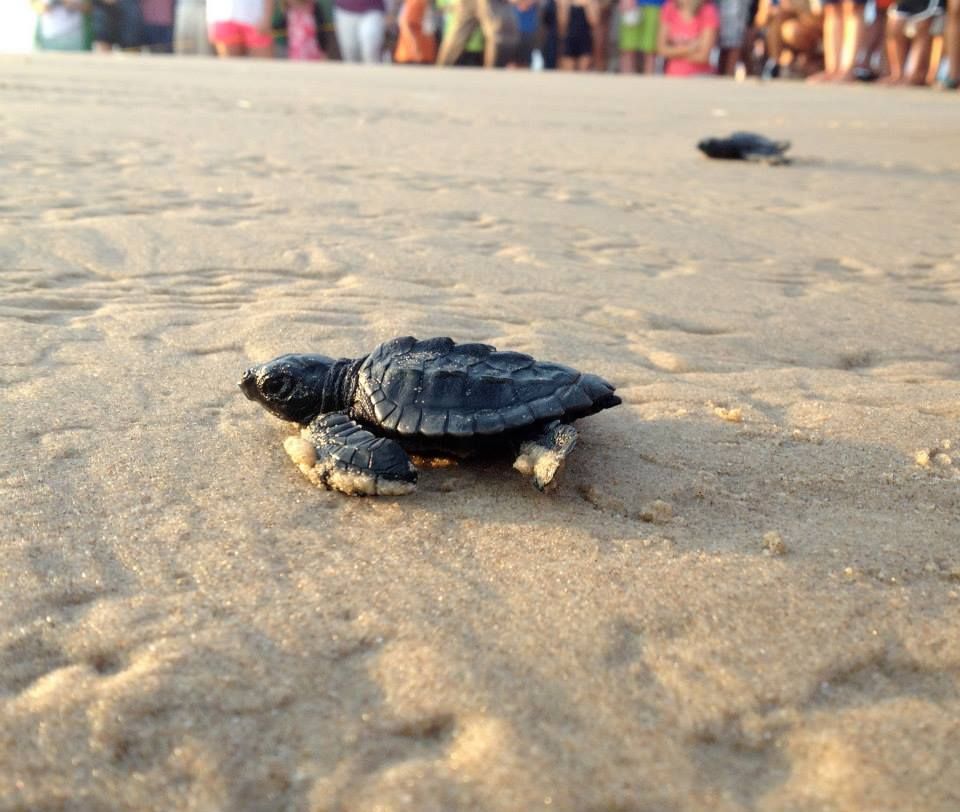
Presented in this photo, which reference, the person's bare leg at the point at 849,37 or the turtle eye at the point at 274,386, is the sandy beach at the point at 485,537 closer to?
the turtle eye at the point at 274,386

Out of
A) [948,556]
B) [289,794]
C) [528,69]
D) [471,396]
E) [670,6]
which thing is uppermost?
[670,6]

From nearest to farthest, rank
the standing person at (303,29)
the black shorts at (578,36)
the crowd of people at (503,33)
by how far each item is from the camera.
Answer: the crowd of people at (503,33) < the black shorts at (578,36) < the standing person at (303,29)

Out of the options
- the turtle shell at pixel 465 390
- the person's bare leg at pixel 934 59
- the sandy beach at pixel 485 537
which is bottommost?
the sandy beach at pixel 485 537

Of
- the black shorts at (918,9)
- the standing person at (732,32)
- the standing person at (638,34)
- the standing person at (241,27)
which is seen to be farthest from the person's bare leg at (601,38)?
the standing person at (241,27)

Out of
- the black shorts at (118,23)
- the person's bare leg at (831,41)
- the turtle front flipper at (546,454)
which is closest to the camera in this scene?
the turtle front flipper at (546,454)

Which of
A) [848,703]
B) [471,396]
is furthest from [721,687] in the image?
[471,396]

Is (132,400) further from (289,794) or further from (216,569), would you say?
(289,794)
